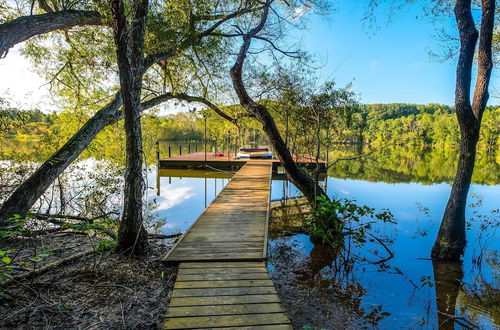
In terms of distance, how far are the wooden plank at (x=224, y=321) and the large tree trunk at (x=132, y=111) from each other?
186 cm

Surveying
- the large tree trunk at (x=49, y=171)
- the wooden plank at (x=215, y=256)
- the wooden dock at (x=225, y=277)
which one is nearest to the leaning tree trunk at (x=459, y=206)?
the wooden dock at (x=225, y=277)

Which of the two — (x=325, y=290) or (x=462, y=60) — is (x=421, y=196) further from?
(x=325, y=290)

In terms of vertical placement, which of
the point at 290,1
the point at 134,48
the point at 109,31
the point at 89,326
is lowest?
the point at 89,326

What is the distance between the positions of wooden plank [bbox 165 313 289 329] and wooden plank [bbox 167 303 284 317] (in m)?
0.06

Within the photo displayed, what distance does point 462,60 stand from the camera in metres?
5.00

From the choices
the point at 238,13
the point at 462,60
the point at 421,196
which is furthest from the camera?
the point at 421,196

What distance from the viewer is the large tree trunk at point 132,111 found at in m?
3.35

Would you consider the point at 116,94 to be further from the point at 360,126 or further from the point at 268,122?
the point at 360,126

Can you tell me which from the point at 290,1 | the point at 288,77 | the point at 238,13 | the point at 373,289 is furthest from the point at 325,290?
the point at 290,1

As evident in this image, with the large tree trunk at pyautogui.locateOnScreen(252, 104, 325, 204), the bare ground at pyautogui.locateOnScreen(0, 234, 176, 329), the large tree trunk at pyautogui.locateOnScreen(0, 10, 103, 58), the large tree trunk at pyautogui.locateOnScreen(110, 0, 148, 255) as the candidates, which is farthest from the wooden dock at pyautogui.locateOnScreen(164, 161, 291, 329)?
the large tree trunk at pyautogui.locateOnScreen(0, 10, 103, 58)

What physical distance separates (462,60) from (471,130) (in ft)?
4.63

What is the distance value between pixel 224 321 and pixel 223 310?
6.8 inches

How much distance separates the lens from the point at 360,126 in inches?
323

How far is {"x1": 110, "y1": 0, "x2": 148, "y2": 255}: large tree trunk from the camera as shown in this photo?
11.0ft
